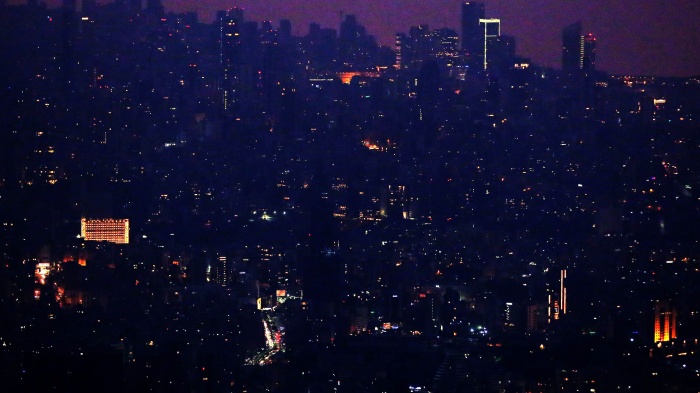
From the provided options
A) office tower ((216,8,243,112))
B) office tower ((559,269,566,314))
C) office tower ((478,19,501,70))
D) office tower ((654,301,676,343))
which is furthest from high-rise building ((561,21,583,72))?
office tower ((216,8,243,112))

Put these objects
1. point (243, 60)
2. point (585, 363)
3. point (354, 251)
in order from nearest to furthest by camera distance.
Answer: point (585, 363) < point (354, 251) < point (243, 60)

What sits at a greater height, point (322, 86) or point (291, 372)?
point (322, 86)

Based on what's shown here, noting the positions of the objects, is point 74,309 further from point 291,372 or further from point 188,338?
point 291,372

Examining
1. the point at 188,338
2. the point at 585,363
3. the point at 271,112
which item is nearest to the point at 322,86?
the point at 271,112

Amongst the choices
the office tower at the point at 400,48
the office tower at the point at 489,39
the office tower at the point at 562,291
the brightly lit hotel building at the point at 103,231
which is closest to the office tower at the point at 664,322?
the office tower at the point at 562,291

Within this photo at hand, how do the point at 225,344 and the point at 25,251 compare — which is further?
the point at 25,251

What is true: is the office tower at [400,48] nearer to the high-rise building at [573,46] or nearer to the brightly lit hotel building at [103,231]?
the high-rise building at [573,46]
